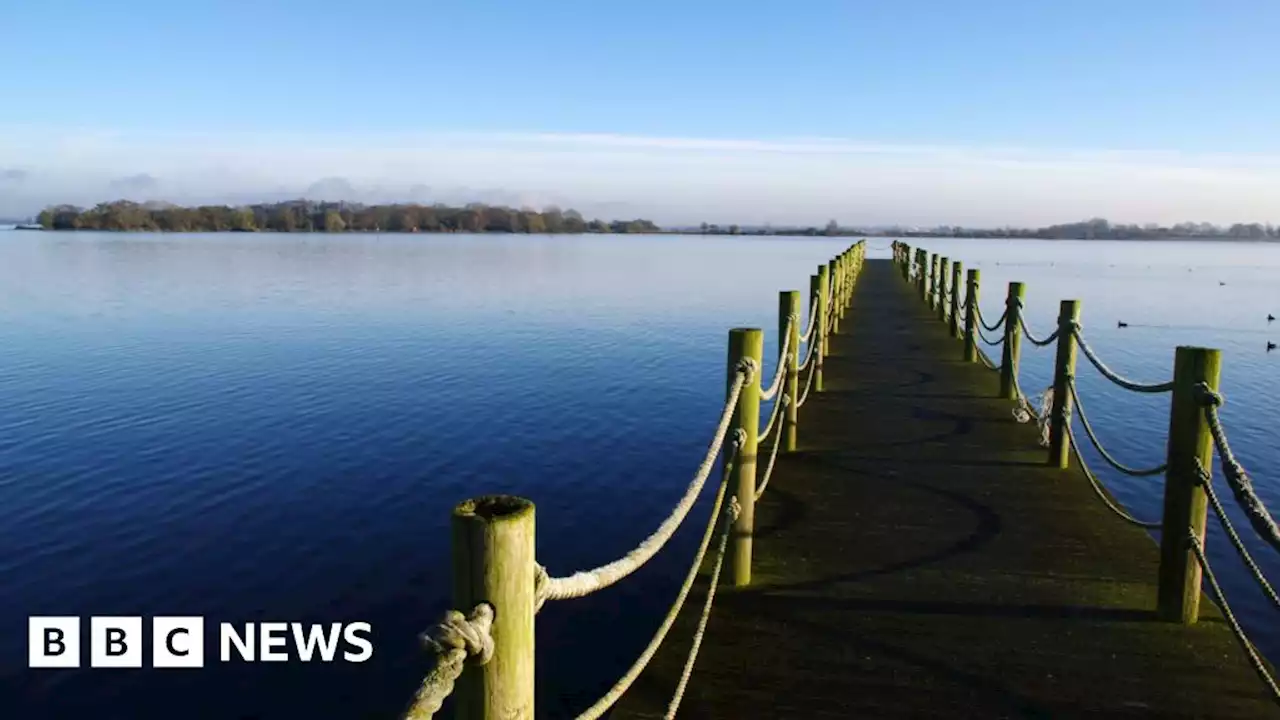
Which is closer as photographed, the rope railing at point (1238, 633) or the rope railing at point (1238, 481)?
the rope railing at point (1238, 481)

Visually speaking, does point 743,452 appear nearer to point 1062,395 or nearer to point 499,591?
point 499,591

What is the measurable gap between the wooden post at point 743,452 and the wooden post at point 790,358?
2281 mm

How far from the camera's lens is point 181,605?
9.13 m

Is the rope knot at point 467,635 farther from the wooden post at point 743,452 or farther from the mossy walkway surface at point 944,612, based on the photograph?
the wooden post at point 743,452

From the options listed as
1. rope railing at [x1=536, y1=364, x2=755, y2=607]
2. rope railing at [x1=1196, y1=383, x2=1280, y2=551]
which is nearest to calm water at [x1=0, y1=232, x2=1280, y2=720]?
rope railing at [x1=536, y1=364, x2=755, y2=607]

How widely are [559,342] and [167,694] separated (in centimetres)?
2041

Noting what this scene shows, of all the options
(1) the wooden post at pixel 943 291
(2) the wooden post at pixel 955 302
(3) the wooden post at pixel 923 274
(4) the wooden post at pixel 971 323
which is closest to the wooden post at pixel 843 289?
(1) the wooden post at pixel 943 291

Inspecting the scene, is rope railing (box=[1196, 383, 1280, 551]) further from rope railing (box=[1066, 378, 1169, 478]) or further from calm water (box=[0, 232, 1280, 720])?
calm water (box=[0, 232, 1280, 720])

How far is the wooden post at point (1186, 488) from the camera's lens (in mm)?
4547

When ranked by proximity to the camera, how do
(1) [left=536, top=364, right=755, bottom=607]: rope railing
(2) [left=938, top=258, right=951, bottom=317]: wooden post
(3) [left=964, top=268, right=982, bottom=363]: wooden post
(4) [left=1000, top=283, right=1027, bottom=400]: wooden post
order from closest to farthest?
(1) [left=536, top=364, right=755, bottom=607]: rope railing → (4) [left=1000, top=283, right=1027, bottom=400]: wooden post → (3) [left=964, top=268, right=982, bottom=363]: wooden post → (2) [left=938, top=258, right=951, bottom=317]: wooden post

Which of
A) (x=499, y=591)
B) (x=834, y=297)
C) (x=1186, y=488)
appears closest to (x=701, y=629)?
(x=499, y=591)

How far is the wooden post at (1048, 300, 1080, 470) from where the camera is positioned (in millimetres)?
7605

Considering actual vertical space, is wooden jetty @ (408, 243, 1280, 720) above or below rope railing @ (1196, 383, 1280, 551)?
below

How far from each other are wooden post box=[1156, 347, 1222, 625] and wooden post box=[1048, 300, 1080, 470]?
295cm
